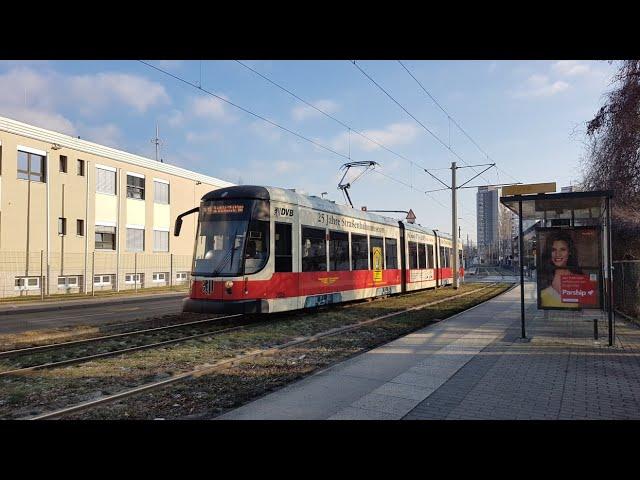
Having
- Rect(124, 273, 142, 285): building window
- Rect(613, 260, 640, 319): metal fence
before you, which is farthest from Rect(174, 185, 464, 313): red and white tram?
Rect(124, 273, 142, 285): building window

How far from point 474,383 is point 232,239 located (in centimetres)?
784

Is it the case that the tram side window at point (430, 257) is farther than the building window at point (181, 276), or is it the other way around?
the building window at point (181, 276)

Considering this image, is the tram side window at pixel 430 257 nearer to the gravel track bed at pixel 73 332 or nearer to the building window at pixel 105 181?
the gravel track bed at pixel 73 332

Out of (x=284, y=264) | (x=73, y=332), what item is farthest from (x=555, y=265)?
(x=73, y=332)

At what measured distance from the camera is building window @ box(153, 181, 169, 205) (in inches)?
1547

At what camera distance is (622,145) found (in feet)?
39.0

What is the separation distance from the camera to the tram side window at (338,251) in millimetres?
16344

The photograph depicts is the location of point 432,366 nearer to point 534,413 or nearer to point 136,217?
point 534,413

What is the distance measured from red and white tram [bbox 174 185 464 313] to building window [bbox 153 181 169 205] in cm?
2482

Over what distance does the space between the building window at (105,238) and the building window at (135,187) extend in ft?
10.5

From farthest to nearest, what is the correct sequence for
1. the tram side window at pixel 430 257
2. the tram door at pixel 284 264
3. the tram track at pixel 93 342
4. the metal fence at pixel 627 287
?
the tram side window at pixel 430 257, the tram door at pixel 284 264, the metal fence at pixel 627 287, the tram track at pixel 93 342

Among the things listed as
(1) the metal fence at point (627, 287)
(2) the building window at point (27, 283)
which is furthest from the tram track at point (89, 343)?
(2) the building window at point (27, 283)

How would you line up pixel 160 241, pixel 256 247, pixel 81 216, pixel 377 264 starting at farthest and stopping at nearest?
pixel 160 241 → pixel 81 216 → pixel 377 264 → pixel 256 247

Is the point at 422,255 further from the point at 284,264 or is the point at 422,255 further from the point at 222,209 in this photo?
the point at 222,209
